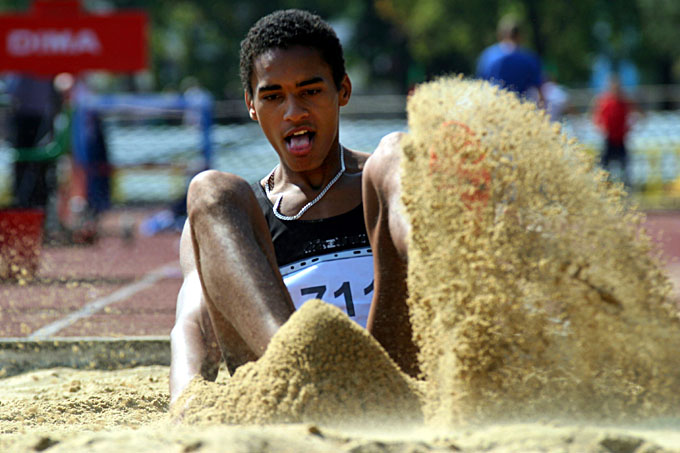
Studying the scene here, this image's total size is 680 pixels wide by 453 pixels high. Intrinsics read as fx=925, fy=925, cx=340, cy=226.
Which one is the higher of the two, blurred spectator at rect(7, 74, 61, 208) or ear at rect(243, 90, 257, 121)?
blurred spectator at rect(7, 74, 61, 208)

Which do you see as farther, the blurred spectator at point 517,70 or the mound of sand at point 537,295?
the blurred spectator at point 517,70

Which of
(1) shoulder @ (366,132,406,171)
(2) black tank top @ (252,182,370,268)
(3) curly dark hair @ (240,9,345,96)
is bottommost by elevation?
(2) black tank top @ (252,182,370,268)

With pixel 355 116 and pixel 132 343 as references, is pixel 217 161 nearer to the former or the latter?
pixel 355 116

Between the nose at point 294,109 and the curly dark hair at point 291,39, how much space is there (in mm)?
170

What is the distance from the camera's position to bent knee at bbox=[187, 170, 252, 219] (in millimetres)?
2457

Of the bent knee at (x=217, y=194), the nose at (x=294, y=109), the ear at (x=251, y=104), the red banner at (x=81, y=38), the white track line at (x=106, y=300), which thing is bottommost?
the white track line at (x=106, y=300)

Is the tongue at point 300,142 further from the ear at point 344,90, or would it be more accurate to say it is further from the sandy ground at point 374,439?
the sandy ground at point 374,439

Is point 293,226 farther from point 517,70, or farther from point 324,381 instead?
point 517,70

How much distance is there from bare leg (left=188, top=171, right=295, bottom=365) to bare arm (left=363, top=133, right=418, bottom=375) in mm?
293

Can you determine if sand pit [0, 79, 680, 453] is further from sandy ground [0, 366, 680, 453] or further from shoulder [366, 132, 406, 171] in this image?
shoulder [366, 132, 406, 171]

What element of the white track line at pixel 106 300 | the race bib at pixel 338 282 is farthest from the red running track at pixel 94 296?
the race bib at pixel 338 282

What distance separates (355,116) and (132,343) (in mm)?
15647

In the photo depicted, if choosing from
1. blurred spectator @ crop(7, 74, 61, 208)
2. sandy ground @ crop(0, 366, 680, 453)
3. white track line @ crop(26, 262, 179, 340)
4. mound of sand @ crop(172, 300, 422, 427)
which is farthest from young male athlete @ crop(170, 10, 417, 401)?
blurred spectator @ crop(7, 74, 61, 208)

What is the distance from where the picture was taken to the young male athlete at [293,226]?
7.91 ft
